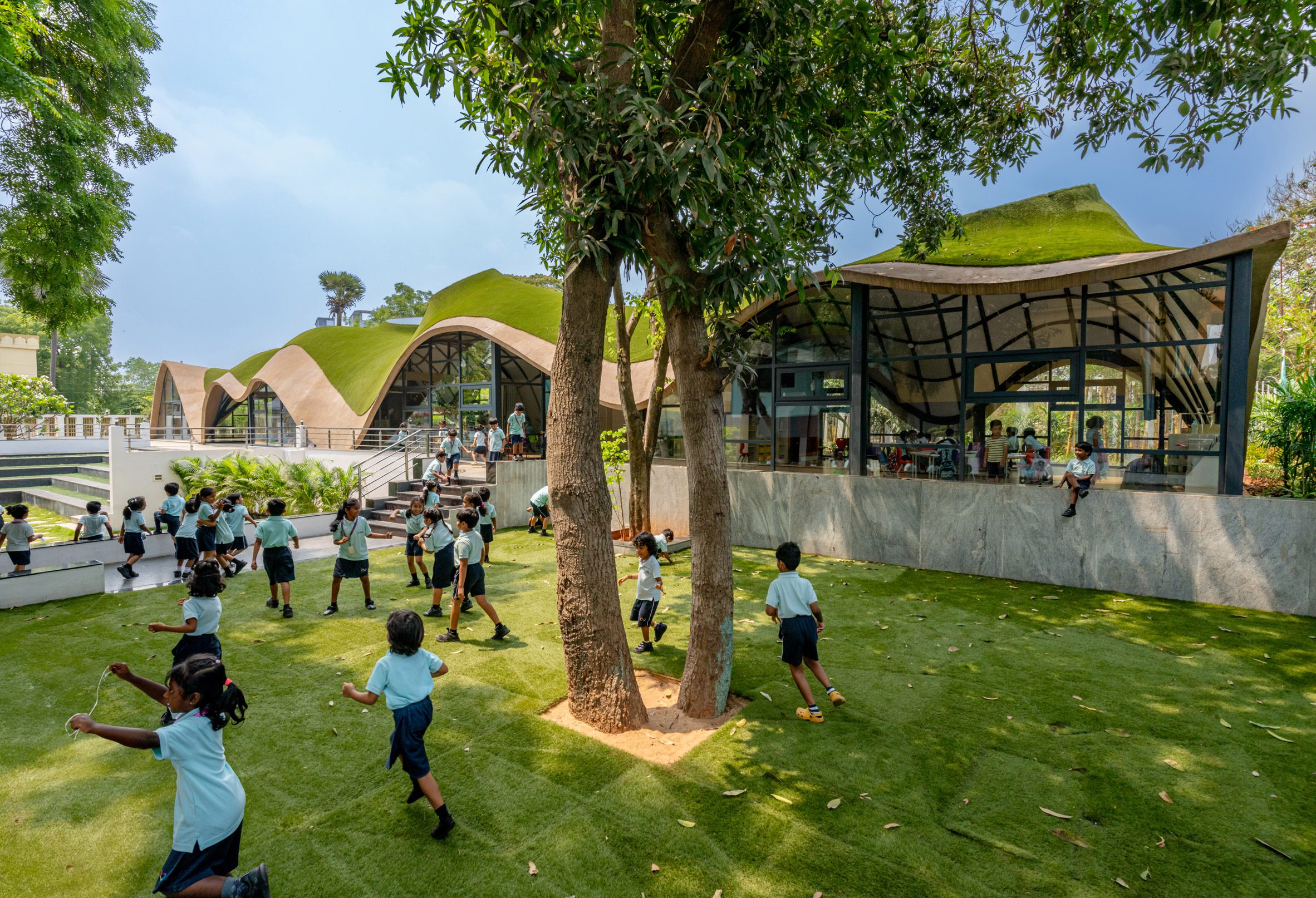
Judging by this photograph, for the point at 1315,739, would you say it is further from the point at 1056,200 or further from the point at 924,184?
the point at 1056,200

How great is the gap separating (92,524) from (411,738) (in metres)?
9.61

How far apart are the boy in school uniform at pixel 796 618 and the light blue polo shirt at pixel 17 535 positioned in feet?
30.9

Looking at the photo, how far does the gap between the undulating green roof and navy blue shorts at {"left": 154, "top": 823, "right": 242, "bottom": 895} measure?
1003cm

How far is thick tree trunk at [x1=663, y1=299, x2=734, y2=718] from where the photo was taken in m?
5.06

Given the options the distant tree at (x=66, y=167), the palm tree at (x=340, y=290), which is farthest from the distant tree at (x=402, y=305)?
the distant tree at (x=66, y=167)

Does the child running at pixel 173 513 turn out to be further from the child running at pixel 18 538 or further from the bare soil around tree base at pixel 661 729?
the bare soil around tree base at pixel 661 729

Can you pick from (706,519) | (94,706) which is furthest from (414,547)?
(706,519)

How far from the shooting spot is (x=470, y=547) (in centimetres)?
680

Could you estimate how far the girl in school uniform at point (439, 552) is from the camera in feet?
25.1

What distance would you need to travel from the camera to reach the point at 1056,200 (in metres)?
13.6

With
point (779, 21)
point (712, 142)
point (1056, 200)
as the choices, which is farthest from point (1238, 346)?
point (712, 142)

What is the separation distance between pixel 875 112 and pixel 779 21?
2.62 metres

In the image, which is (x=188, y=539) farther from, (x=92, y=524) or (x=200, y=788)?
(x=200, y=788)

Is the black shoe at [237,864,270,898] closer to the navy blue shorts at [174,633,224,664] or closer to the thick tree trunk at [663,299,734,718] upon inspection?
A: the navy blue shorts at [174,633,224,664]
